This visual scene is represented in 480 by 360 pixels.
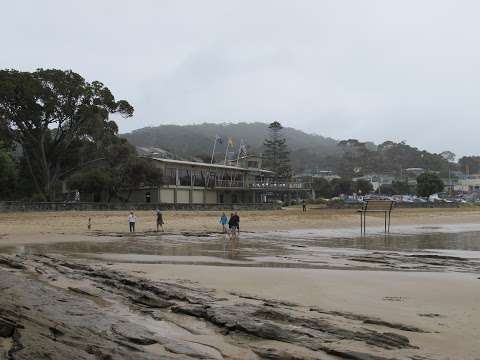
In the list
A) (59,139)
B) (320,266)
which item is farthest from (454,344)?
(59,139)

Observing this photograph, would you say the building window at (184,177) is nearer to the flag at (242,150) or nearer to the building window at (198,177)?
the building window at (198,177)

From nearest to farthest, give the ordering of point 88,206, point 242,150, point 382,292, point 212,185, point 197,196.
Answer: point 382,292 → point 88,206 → point 197,196 → point 212,185 → point 242,150

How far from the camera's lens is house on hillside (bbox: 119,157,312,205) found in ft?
202

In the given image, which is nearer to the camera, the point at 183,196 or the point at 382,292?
the point at 382,292

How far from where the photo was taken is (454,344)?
6.04 m

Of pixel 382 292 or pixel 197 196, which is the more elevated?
pixel 197 196

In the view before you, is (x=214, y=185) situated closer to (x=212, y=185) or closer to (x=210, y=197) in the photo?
(x=212, y=185)

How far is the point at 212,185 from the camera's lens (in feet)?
225

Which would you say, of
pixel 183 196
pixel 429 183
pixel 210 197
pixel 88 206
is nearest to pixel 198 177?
pixel 210 197

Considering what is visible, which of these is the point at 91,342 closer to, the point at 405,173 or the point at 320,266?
the point at 320,266

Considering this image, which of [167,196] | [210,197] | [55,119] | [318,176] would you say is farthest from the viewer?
[318,176]

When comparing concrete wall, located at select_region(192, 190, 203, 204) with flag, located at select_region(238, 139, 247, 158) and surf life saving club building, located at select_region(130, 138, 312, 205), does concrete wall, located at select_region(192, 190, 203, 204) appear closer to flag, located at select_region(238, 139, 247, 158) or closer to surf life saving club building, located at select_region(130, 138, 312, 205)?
surf life saving club building, located at select_region(130, 138, 312, 205)

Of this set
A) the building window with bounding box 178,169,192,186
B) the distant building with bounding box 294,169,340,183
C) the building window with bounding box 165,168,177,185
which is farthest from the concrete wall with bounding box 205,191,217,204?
the distant building with bounding box 294,169,340,183

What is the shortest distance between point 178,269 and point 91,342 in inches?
313
